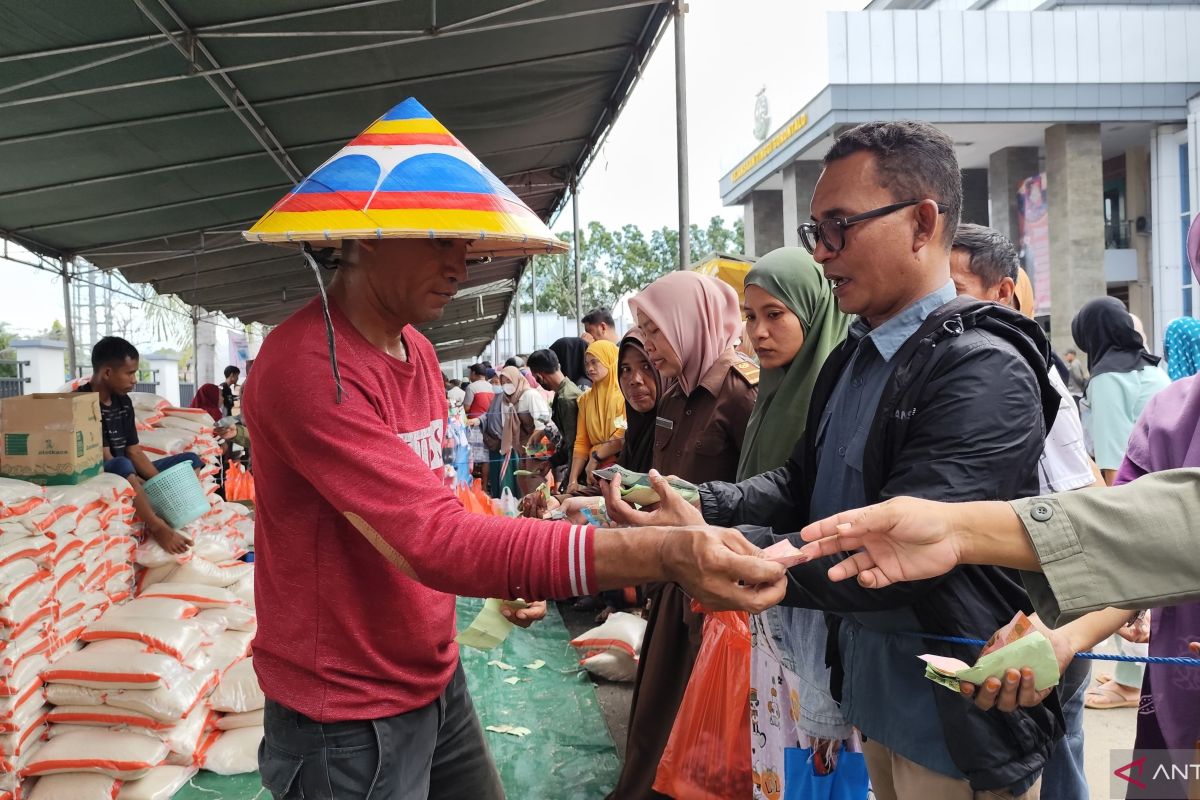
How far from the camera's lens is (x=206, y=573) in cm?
463

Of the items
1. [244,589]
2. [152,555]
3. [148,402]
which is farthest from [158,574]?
[148,402]

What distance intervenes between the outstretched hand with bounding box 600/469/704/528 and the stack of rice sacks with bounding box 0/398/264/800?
243 cm

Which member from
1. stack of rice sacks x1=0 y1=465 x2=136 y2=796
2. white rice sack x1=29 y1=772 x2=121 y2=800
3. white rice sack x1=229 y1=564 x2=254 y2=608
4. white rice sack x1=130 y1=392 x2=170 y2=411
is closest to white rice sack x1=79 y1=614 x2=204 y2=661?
stack of rice sacks x1=0 y1=465 x2=136 y2=796

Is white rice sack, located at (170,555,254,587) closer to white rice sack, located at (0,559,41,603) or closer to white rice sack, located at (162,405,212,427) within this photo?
white rice sack, located at (0,559,41,603)

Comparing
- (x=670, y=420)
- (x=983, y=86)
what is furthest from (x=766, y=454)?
(x=983, y=86)

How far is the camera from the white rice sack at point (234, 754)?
3607mm

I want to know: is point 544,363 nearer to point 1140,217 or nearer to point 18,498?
point 18,498

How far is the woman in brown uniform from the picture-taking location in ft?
10.5

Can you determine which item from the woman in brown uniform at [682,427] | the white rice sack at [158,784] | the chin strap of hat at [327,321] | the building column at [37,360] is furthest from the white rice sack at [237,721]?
the building column at [37,360]

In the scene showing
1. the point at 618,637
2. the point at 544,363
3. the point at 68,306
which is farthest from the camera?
the point at 68,306

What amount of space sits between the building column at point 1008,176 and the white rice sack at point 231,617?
22.7 m

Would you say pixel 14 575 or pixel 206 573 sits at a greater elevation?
pixel 14 575

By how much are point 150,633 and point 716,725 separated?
2.47 meters

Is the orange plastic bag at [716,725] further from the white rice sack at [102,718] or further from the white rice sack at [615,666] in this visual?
the white rice sack at [102,718]
